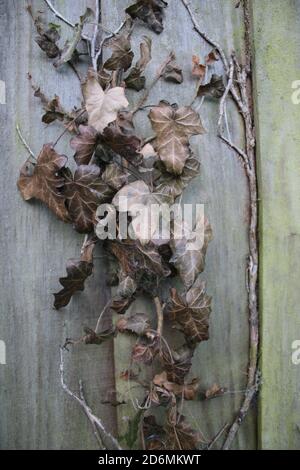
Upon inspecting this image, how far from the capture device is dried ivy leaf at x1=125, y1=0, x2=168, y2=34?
136cm

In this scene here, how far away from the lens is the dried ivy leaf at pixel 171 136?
4.02ft

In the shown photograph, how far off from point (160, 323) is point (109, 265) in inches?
7.8

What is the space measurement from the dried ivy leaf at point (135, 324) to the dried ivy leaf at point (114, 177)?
1.06 feet

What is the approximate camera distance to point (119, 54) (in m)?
1.28

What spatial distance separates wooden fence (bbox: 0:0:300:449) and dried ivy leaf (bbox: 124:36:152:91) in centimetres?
4

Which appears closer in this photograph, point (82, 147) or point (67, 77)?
point (82, 147)

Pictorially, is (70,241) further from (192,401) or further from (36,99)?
(192,401)

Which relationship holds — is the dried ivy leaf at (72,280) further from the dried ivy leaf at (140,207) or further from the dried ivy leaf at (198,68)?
the dried ivy leaf at (198,68)

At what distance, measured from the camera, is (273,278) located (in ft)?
4.42

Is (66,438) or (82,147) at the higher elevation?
(82,147)

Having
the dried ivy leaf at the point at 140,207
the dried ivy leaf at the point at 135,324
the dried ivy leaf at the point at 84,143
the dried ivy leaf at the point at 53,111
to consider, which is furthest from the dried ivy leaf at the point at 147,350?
the dried ivy leaf at the point at 53,111

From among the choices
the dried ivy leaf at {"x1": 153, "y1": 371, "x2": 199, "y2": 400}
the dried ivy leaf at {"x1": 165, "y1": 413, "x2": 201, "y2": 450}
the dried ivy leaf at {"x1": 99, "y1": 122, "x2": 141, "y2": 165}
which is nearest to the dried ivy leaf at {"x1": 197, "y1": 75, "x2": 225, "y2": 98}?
the dried ivy leaf at {"x1": 99, "y1": 122, "x2": 141, "y2": 165}

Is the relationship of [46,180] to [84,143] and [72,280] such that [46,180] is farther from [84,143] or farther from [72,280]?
[72,280]

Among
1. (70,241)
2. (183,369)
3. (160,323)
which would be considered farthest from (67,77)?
(183,369)
